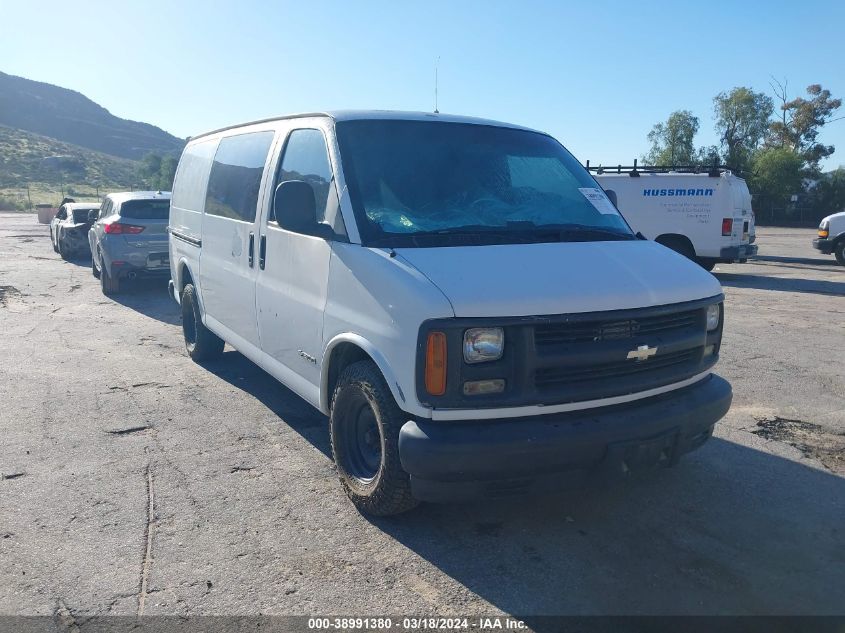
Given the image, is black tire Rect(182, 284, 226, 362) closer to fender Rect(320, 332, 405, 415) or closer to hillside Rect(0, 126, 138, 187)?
fender Rect(320, 332, 405, 415)

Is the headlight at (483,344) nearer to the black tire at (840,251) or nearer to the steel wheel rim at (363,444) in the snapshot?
the steel wheel rim at (363,444)

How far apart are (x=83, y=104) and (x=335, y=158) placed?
16007 centimetres

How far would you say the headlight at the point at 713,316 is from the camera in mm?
4052

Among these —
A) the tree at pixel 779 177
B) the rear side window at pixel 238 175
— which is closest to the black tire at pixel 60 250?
the rear side window at pixel 238 175

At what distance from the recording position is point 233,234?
561 centimetres

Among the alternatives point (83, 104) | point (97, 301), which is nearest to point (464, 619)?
point (97, 301)

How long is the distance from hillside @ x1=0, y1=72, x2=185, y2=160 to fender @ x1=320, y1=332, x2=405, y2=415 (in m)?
113

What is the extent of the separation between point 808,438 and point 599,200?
234 centimetres

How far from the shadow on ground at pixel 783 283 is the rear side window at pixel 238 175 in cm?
1090

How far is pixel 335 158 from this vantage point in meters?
4.22

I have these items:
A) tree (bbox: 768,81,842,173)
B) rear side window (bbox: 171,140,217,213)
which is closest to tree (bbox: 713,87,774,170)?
tree (bbox: 768,81,842,173)

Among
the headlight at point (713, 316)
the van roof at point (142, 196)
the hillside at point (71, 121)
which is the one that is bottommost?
the headlight at point (713, 316)

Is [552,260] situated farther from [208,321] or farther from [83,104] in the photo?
[83,104]

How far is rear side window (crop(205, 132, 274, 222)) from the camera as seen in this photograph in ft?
17.4
